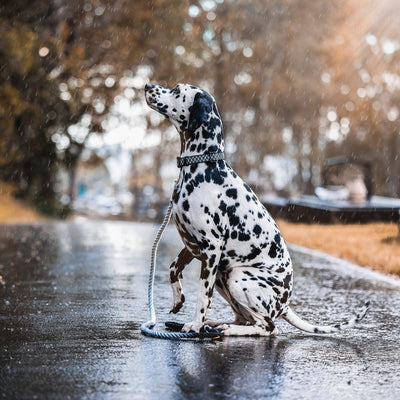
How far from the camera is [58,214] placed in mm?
31094

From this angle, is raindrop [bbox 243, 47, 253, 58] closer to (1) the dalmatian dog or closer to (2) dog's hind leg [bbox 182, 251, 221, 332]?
(1) the dalmatian dog

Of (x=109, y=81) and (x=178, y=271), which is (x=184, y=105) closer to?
(x=178, y=271)

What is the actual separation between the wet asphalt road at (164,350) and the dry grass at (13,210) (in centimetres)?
1704

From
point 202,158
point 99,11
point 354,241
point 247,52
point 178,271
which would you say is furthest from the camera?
point 247,52

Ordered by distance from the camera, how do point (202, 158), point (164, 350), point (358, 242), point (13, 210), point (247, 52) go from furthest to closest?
1. point (247, 52)
2. point (13, 210)
3. point (358, 242)
4. point (202, 158)
5. point (164, 350)

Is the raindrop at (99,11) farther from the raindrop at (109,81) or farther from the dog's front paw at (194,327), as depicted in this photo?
the dog's front paw at (194,327)

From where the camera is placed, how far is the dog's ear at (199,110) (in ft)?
18.6

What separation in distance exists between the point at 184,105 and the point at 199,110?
166 mm

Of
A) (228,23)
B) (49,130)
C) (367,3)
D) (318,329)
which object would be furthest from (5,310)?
(367,3)

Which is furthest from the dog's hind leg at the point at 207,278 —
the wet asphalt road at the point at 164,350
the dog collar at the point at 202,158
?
the dog collar at the point at 202,158

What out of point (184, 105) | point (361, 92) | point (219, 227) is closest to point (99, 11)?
point (184, 105)

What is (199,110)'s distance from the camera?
5.68 metres

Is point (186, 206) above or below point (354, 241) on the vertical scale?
above

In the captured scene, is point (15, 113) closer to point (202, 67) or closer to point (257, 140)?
point (202, 67)
